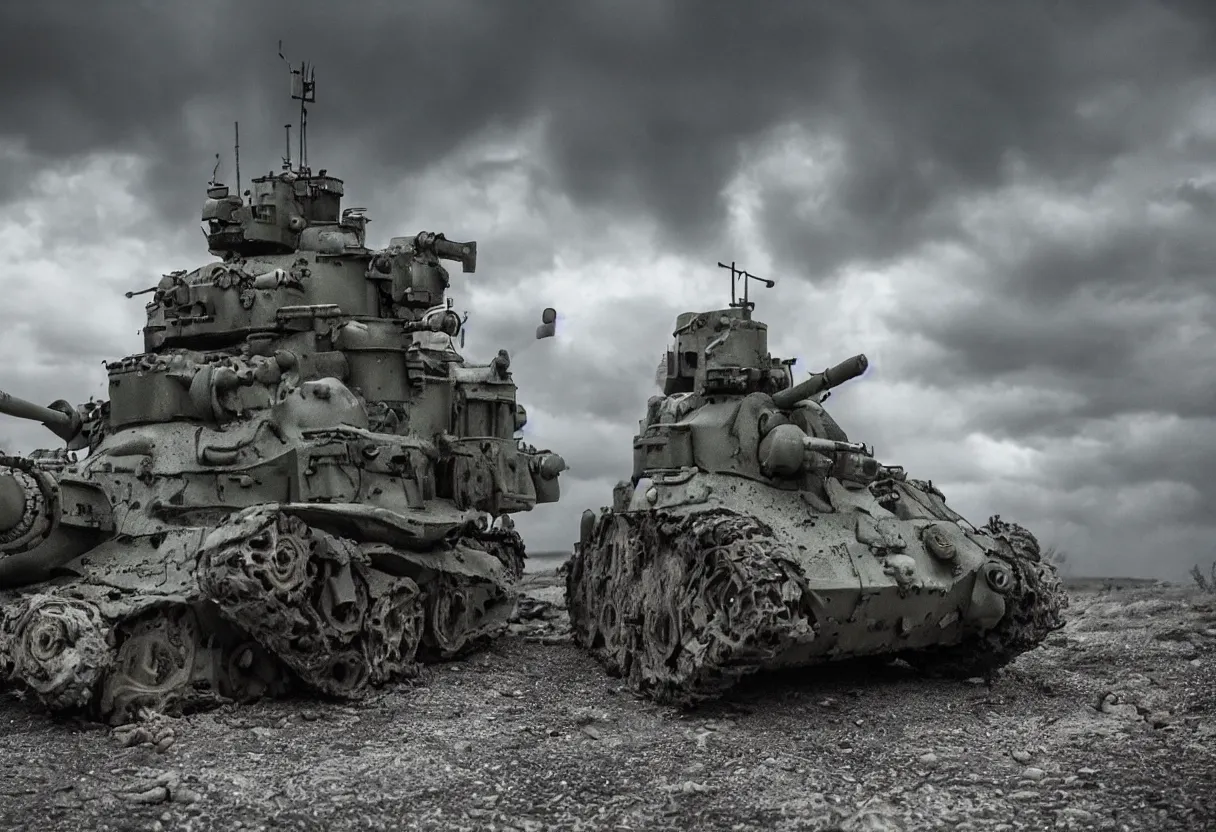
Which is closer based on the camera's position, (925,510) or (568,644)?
(925,510)

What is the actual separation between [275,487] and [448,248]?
6800 millimetres

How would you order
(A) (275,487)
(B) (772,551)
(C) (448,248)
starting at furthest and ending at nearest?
(C) (448,248) → (A) (275,487) → (B) (772,551)

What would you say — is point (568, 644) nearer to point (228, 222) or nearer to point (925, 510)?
point (925, 510)

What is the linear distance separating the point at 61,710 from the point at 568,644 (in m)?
8.18

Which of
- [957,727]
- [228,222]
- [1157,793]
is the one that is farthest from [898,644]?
[228,222]

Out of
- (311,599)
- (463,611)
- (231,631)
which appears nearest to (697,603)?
(311,599)

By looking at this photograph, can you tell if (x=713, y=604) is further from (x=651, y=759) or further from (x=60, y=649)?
(x=60, y=649)

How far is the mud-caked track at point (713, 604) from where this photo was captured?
580 inches

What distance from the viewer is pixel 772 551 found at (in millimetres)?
15141

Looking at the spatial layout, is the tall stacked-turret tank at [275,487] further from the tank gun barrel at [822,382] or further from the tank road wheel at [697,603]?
the tank gun barrel at [822,382]

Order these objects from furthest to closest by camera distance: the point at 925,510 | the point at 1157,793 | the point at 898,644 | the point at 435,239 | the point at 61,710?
the point at 435,239 → the point at 925,510 → the point at 898,644 → the point at 61,710 → the point at 1157,793

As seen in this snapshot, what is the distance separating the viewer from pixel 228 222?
2164 centimetres

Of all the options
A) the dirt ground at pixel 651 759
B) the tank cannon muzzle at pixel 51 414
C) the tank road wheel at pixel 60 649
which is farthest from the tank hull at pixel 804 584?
the tank cannon muzzle at pixel 51 414

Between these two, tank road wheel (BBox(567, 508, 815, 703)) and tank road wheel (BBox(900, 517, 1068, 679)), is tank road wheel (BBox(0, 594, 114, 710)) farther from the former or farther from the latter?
tank road wheel (BBox(900, 517, 1068, 679))
